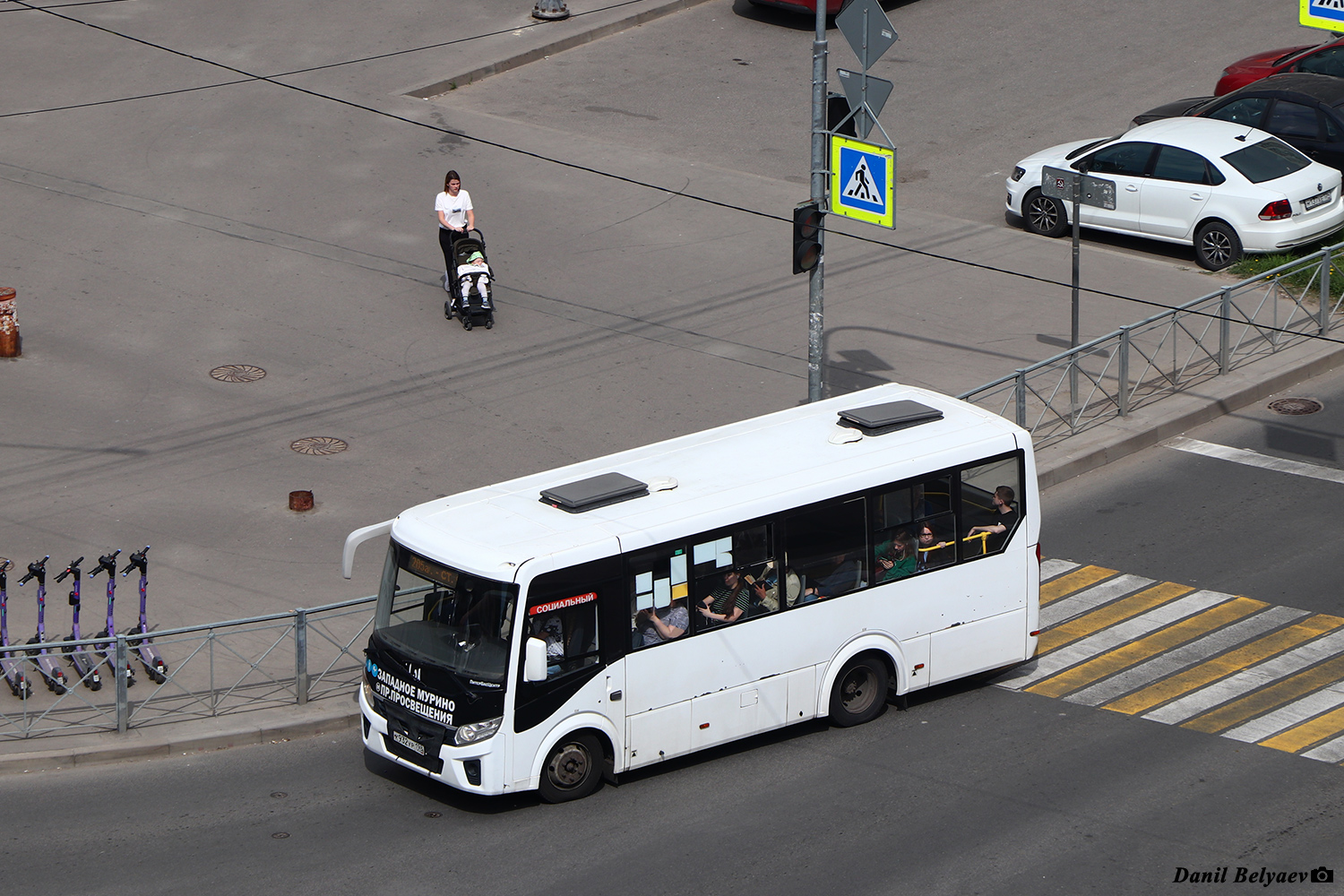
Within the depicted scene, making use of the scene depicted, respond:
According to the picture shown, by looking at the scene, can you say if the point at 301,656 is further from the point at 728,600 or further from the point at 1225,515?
the point at 1225,515

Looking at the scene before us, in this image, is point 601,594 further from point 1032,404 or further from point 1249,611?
point 1032,404

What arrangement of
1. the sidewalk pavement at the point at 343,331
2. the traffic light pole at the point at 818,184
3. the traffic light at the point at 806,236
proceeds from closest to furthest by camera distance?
the sidewalk pavement at the point at 343,331, the traffic light pole at the point at 818,184, the traffic light at the point at 806,236

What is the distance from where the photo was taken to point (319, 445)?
60.9 feet

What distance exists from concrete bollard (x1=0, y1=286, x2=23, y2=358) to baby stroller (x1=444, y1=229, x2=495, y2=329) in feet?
16.5

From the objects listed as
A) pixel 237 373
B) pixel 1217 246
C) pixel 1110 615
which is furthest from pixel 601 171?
pixel 1110 615

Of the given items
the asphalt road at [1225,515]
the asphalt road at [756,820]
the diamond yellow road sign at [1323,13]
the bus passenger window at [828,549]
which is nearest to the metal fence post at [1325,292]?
the asphalt road at [1225,515]

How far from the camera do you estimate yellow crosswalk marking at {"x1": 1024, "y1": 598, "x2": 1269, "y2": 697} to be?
14.2 m

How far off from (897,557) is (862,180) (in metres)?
5.40

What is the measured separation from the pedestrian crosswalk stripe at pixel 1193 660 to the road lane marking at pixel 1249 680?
0.01 m

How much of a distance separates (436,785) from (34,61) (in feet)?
70.7

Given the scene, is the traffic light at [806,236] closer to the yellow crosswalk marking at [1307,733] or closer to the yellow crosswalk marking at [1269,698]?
the yellow crosswalk marking at [1269,698]

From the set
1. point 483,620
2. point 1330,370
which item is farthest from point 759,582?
point 1330,370

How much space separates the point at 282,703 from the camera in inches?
549

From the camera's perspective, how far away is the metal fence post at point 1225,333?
20.0m
